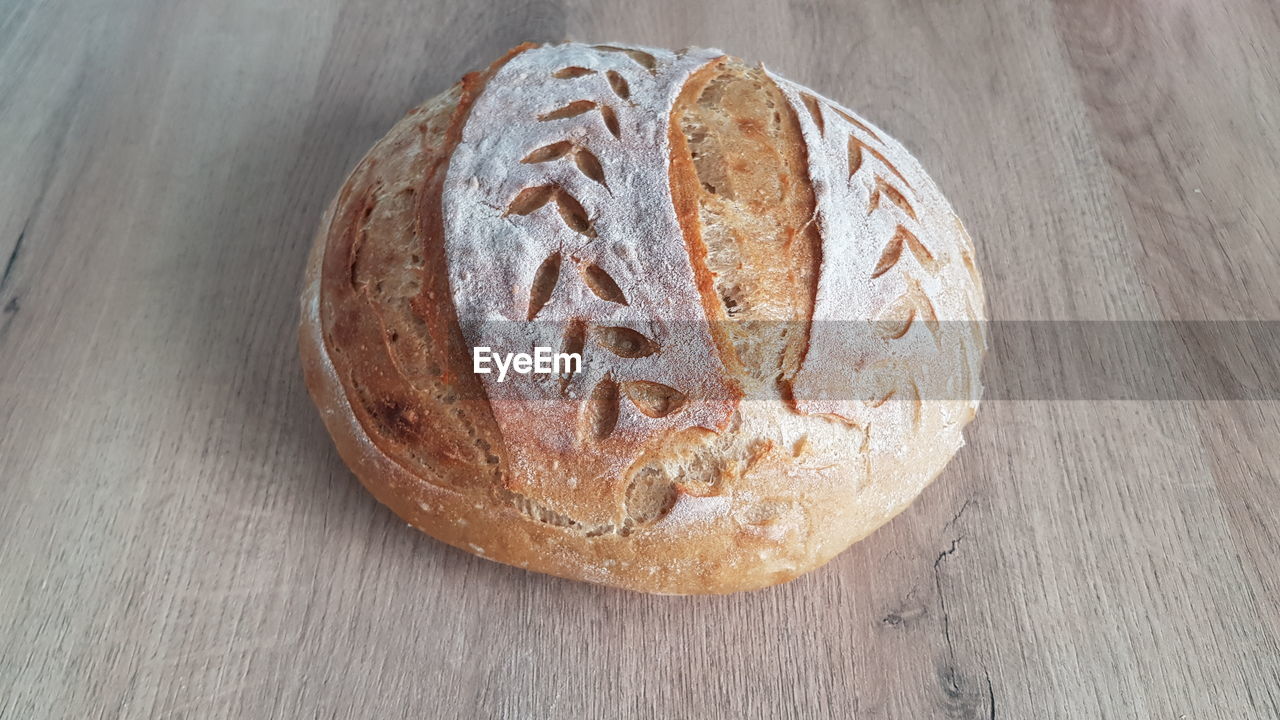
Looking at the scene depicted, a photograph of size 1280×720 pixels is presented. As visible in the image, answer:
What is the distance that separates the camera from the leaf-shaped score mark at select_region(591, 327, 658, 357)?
1.11 m

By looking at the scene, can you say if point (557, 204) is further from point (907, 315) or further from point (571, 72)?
point (907, 315)

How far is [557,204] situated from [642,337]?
9.2 inches

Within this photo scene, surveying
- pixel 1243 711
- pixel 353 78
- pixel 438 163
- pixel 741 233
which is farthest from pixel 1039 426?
pixel 353 78

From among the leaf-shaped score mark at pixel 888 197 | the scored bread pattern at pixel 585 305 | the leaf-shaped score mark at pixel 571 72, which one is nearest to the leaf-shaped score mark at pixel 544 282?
the scored bread pattern at pixel 585 305

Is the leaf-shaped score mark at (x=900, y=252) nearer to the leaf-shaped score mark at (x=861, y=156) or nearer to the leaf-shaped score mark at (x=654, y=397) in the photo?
the leaf-shaped score mark at (x=861, y=156)

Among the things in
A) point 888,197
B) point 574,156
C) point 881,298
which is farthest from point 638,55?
point 881,298

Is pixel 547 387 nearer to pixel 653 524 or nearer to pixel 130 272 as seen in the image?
pixel 653 524

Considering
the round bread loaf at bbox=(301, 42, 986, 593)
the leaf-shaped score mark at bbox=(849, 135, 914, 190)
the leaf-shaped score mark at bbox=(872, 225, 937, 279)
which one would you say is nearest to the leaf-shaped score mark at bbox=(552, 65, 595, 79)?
the round bread loaf at bbox=(301, 42, 986, 593)

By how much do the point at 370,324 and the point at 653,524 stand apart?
50cm

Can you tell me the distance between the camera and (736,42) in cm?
200

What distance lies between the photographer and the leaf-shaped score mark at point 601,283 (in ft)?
3.67

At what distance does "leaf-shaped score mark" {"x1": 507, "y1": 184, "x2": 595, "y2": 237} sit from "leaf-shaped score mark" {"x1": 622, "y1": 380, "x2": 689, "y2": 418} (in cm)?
22

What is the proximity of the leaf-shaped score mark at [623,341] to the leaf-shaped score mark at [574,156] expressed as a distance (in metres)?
0.23

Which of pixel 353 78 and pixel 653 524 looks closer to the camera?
pixel 653 524
